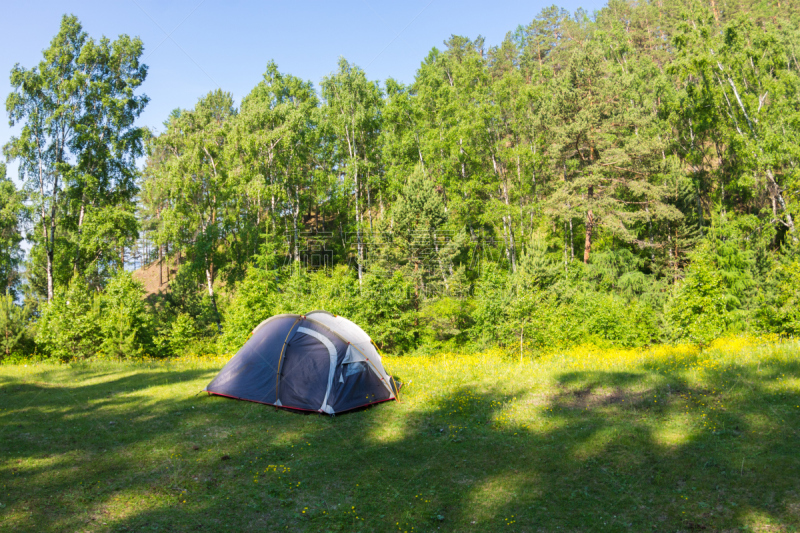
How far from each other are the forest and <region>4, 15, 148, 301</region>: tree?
124 millimetres

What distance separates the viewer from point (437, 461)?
7246 millimetres

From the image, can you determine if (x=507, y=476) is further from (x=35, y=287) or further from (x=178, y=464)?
(x=35, y=287)

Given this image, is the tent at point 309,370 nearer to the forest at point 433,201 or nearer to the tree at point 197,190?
the forest at point 433,201

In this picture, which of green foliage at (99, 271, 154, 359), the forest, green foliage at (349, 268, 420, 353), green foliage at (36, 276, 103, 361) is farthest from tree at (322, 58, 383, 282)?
green foliage at (36, 276, 103, 361)

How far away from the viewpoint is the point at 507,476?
21.7ft

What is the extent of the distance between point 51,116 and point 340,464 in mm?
28558

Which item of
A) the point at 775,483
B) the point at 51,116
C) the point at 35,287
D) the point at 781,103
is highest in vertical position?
the point at 51,116

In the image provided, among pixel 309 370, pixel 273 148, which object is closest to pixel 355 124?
pixel 273 148

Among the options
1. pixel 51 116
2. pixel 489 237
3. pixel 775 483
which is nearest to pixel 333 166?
pixel 489 237

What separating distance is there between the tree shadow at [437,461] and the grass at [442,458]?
1.2 inches

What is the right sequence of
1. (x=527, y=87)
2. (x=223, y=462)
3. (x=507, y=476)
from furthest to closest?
(x=527, y=87)
(x=223, y=462)
(x=507, y=476)

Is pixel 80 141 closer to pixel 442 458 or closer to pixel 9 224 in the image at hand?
pixel 9 224

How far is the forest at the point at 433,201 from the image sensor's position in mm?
22031

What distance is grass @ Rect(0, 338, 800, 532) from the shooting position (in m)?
5.48
